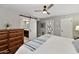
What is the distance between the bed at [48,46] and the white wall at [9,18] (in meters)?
0.31

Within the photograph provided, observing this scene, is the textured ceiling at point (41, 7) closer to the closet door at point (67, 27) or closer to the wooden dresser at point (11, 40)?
the closet door at point (67, 27)

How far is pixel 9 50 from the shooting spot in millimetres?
1125

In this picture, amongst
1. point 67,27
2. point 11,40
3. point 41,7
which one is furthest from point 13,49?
point 67,27

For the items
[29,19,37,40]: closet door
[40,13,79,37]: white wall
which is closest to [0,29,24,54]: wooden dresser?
[29,19,37,40]: closet door

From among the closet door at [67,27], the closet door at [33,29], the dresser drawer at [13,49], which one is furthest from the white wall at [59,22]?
the dresser drawer at [13,49]

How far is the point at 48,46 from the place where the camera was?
3.86 ft

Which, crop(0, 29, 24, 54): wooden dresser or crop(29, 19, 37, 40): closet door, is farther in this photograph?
crop(29, 19, 37, 40): closet door

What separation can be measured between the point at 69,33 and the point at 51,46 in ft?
0.91

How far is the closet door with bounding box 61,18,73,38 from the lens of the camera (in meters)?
1.15

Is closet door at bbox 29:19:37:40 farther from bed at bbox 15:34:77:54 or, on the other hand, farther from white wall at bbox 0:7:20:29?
white wall at bbox 0:7:20:29

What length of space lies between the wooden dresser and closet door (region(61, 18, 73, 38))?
54 centimetres
